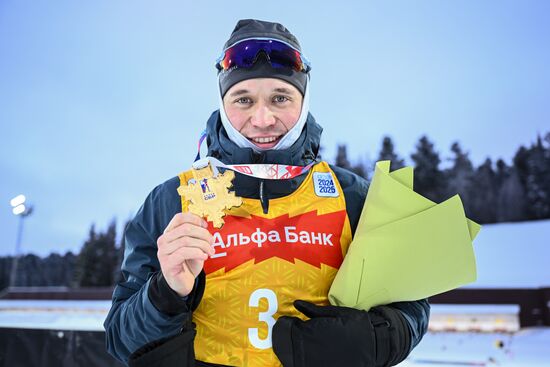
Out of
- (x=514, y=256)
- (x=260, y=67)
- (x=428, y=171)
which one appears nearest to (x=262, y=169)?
(x=260, y=67)

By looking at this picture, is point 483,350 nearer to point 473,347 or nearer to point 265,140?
point 473,347

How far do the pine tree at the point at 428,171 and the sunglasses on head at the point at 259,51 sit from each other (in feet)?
115

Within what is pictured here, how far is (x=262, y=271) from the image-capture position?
169cm

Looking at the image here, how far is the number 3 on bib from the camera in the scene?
1.62 m

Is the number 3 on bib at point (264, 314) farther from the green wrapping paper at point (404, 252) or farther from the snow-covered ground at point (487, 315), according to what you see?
the snow-covered ground at point (487, 315)

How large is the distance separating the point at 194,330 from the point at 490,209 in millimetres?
44140

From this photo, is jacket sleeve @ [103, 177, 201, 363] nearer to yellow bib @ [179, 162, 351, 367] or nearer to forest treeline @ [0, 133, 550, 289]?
yellow bib @ [179, 162, 351, 367]

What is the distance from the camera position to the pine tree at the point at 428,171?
1403 inches

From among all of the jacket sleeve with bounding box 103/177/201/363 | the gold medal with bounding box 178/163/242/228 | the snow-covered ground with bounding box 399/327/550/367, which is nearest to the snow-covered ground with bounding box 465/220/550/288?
the snow-covered ground with bounding box 399/327/550/367

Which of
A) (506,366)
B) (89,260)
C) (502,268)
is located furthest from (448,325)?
(89,260)

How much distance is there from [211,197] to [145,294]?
376 mm

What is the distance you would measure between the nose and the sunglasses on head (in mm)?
233

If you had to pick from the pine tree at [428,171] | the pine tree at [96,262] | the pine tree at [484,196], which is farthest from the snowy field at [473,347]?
the pine tree at [484,196]

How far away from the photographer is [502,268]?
69.2ft
